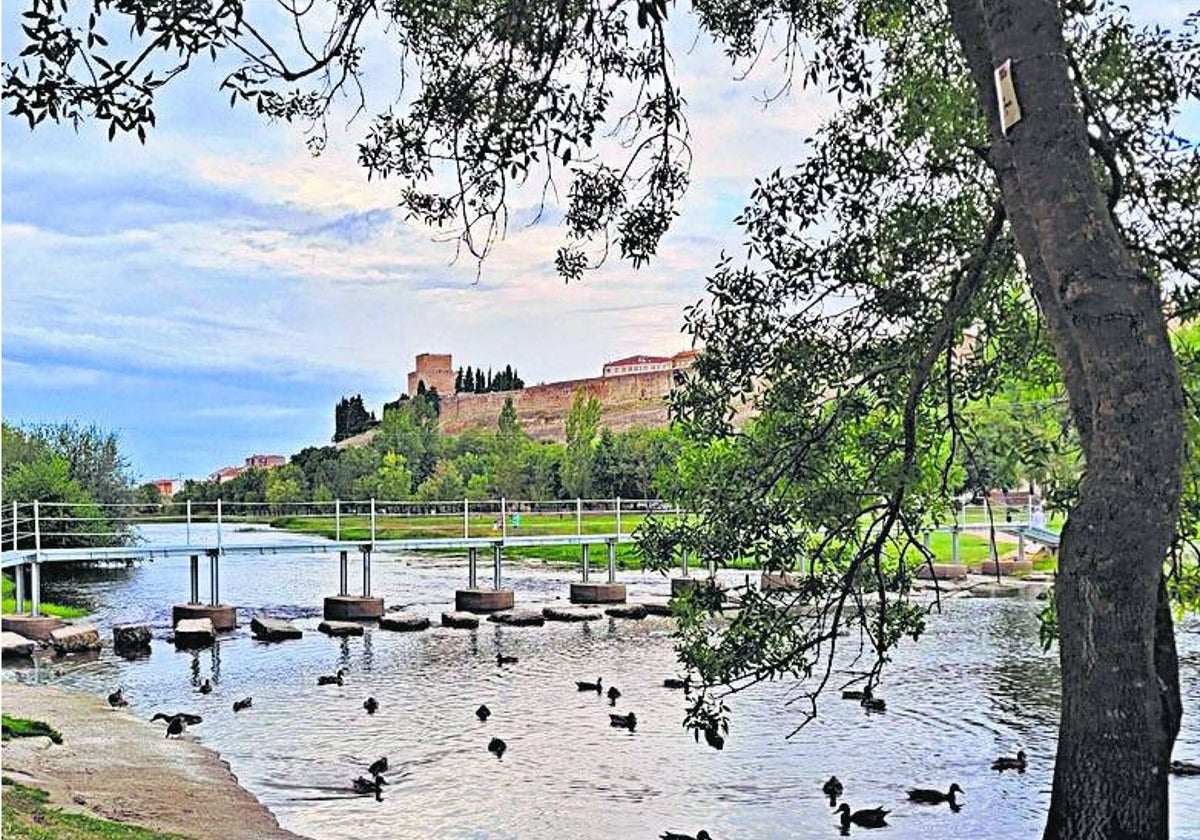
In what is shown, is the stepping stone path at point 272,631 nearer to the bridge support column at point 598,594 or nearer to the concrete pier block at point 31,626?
the concrete pier block at point 31,626

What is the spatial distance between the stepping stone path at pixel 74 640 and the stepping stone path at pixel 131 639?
0.25 m

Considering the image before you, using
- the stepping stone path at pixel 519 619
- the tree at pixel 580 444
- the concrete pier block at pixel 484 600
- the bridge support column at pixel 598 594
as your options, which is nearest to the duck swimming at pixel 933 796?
the stepping stone path at pixel 519 619

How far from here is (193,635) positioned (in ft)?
59.8

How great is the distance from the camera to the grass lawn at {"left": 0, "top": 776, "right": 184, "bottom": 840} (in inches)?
246

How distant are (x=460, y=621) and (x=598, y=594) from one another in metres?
4.04

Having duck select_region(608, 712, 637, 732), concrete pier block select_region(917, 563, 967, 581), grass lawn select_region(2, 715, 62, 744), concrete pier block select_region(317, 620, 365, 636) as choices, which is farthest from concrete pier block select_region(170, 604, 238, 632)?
concrete pier block select_region(917, 563, 967, 581)

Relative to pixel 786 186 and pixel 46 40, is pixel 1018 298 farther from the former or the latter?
pixel 46 40

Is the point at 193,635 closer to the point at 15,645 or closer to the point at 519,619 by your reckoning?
the point at 15,645

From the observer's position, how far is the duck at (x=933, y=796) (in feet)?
31.9

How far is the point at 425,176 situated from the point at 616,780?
5.63 metres

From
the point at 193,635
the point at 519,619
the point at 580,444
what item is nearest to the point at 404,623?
the point at 519,619

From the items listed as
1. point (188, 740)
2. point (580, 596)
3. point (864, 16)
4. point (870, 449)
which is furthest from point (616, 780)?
point (580, 596)

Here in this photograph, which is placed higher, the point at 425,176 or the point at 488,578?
the point at 425,176

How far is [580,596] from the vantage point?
24.3 m
